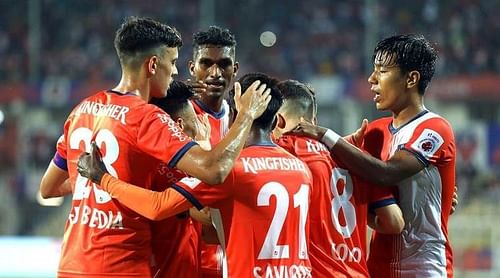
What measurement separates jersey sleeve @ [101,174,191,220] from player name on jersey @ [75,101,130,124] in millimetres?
353

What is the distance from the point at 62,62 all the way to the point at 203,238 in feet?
52.8

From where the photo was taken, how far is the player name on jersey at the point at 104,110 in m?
5.07

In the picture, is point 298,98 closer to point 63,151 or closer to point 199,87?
point 63,151

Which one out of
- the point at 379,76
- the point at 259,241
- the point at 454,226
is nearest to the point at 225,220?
the point at 259,241

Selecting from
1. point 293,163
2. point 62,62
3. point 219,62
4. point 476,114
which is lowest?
point 293,163

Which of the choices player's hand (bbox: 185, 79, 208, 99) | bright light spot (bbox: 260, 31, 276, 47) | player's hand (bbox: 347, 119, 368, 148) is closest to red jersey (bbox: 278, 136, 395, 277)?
player's hand (bbox: 347, 119, 368, 148)

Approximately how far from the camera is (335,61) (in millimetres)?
20203

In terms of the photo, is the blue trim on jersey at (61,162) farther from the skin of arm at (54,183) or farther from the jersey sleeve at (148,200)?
the jersey sleeve at (148,200)

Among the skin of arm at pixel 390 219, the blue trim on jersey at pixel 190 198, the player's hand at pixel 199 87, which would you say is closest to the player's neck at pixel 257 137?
the blue trim on jersey at pixel 190 198

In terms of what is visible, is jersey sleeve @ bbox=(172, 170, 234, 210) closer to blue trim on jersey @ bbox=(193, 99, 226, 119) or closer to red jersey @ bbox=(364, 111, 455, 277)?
red jersey @ bbox=(364, 111, 455, 277)

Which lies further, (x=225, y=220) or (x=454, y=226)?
(x=454, y=226)

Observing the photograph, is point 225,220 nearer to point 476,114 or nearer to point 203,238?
point 203,238

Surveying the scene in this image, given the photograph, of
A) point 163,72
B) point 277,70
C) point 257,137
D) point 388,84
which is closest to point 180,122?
point 163,72

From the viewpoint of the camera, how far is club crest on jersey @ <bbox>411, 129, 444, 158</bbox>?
18.1ft
